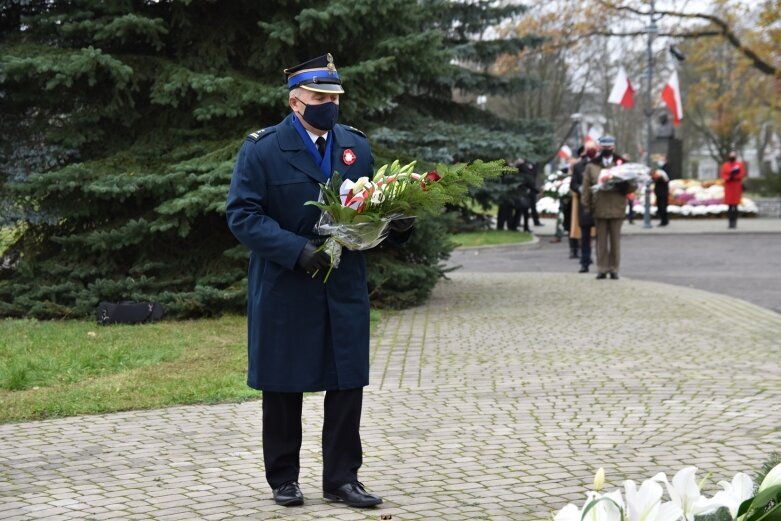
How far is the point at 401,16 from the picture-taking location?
43.3ft

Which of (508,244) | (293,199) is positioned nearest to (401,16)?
(293,199)

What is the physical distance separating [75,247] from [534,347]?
5.40m

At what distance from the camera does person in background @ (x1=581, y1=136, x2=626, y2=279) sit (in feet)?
56.9

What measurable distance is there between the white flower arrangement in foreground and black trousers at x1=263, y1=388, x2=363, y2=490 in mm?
3139

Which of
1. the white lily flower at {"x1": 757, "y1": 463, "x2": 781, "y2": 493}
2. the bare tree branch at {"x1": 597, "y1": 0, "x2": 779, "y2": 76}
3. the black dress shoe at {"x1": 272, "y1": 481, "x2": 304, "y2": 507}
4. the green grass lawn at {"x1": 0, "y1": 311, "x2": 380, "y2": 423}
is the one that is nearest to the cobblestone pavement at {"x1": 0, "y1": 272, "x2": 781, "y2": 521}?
the black dress shoe at {"x1": 272, "y1": 481, "x2": 304, "y2": 507}

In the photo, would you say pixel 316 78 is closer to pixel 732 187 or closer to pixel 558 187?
pixel 558 187

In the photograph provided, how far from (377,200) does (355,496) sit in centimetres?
133

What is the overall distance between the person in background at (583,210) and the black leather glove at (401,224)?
13.0 meters

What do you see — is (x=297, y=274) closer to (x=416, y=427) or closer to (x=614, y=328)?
(x=416, y=427)

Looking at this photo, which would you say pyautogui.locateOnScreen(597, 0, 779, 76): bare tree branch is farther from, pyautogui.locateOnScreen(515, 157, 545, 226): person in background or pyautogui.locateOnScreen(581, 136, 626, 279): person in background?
pyautogui.locateOnScreen(581, 136, 626, 279): person in background

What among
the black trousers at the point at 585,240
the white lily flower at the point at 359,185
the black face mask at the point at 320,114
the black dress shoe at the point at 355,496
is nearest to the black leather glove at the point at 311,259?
the white lily flower at the point at 359,185

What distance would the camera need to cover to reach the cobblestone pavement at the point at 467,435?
5.66 meters

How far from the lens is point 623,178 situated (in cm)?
1698

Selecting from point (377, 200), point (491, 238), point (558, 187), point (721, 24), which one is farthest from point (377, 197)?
point (721, 24)
